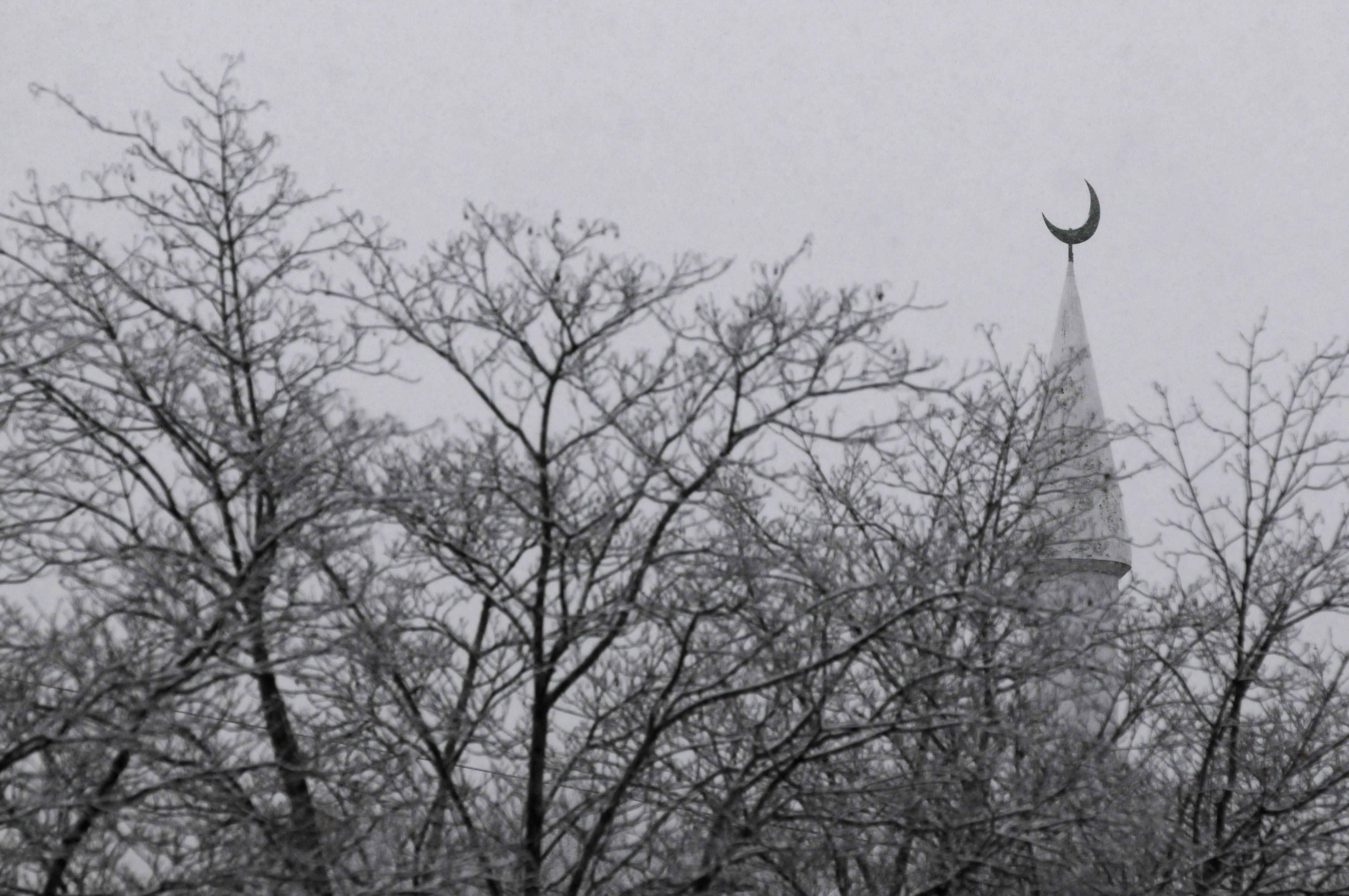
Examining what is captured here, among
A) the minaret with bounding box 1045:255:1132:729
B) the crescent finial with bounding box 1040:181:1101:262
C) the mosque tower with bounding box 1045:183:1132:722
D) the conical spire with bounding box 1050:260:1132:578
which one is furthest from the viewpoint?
the crescent finial with bounding box 1040:181:1101:262

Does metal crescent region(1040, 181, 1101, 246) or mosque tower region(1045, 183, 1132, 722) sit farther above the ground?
metal crescent region(1040, 181, 1101, 246)

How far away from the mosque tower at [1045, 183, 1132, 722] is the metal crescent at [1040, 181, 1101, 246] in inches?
0.7

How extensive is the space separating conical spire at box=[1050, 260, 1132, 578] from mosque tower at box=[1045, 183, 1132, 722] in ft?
0.07

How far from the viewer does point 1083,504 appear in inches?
597

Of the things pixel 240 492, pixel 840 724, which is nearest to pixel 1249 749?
pixel 840 724

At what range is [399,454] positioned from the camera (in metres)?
10.1

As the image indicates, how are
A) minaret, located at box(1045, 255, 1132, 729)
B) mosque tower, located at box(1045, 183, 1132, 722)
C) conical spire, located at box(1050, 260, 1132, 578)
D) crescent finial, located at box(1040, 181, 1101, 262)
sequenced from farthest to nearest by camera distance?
1. crescent finial, located at box(1040, 181, 1101, 262)
2. conical spire, located at box(1050, 260, 1132, 578)
3. mosque tower, located at box(1045, 183, 1132, 722)
4. minaret, located at box(1045, 255, 1132, 729)

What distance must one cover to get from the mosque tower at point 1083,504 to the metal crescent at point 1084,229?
0.06 feet

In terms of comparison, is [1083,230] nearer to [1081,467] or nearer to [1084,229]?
[1084,229]

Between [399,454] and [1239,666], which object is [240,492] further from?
[1239,666]

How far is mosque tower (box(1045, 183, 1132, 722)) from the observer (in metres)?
12.6

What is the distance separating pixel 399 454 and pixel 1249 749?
6799 millimetres

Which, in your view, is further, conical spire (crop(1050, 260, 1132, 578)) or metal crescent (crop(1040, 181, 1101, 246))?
metal crescent (crop(1040, 181, 1101, 246))

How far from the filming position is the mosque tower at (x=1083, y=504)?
498 inches
